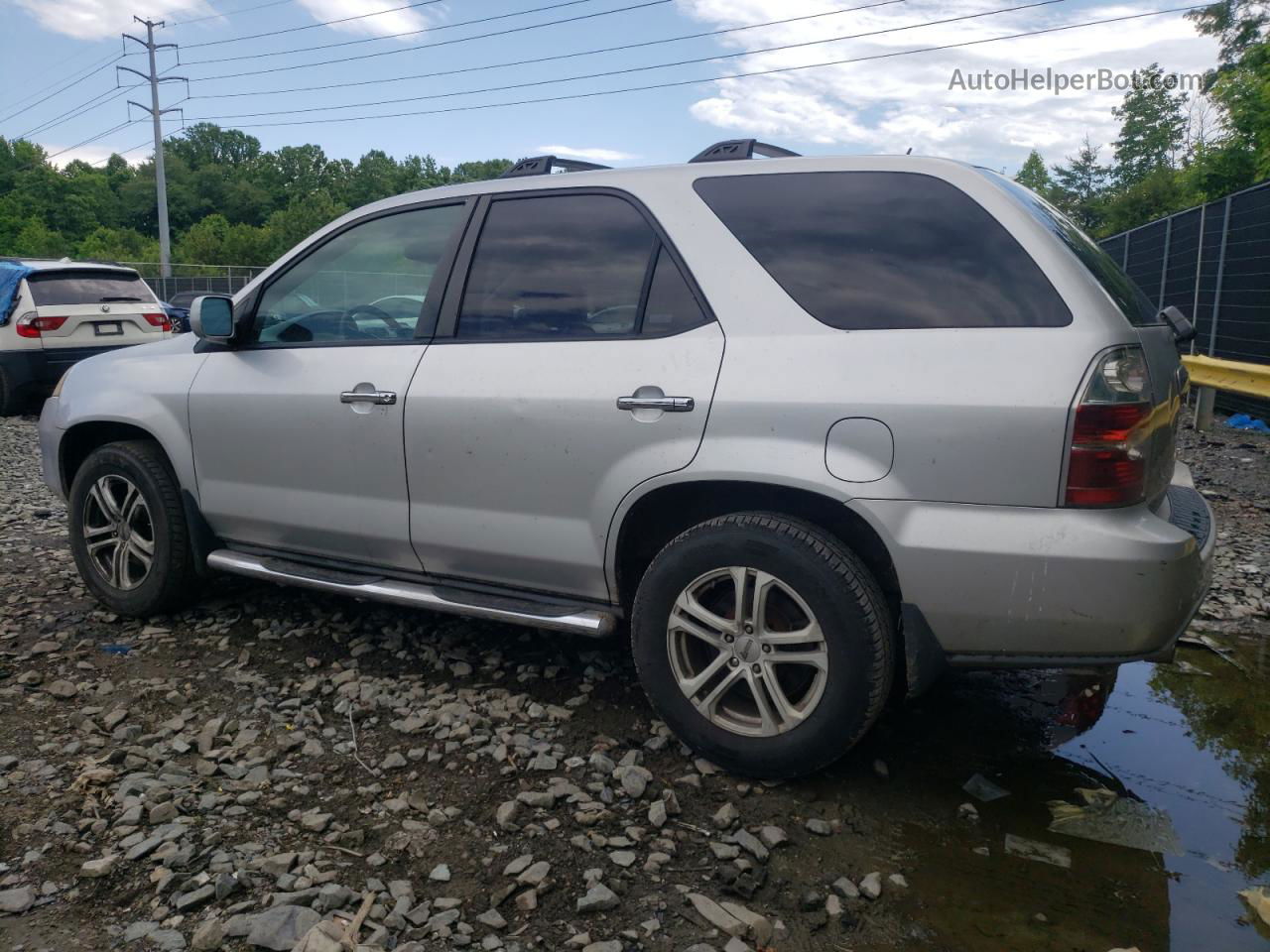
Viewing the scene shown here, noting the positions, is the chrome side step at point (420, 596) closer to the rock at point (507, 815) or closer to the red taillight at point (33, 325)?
the rock at point (507, 815)

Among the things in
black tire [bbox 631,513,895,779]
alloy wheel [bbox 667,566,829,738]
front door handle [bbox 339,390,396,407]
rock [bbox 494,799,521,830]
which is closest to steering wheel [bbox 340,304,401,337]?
front door handle [bbox 339,390,396,407]

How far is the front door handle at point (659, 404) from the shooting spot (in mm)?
3055

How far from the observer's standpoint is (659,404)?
3.09 meters

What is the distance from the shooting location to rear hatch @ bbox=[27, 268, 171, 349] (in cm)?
1132

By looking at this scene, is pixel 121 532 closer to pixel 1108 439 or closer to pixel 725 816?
pixel 725 816

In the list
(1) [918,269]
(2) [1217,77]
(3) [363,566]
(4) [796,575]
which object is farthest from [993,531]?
(2) [1217,77]

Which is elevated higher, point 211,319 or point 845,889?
point 211,319

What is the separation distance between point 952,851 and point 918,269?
163 cm

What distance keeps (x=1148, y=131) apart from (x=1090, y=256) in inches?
3078

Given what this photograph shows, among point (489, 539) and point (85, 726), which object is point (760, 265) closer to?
point (489, 539)

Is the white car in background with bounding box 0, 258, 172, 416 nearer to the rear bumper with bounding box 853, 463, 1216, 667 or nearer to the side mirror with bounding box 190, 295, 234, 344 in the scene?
the side mirror with bounding box 190, 295, 234, 344

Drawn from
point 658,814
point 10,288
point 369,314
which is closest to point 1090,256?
point 658,814

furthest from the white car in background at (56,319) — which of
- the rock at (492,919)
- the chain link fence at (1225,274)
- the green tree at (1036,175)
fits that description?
the green tree at (1036,175)

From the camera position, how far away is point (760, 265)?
311 centimetres
